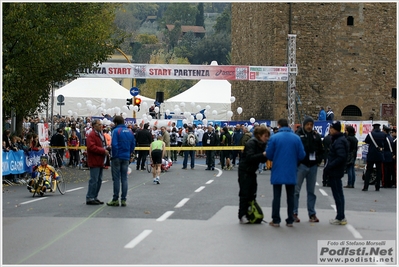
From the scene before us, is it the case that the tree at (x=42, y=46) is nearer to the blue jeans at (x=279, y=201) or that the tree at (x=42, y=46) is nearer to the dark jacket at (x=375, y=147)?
the dark jacket at (x=375, y=147)

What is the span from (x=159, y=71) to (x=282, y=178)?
2610 centimetres

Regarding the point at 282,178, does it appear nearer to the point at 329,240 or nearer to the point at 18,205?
the point at 329,240

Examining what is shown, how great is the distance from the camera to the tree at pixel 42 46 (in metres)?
23.2

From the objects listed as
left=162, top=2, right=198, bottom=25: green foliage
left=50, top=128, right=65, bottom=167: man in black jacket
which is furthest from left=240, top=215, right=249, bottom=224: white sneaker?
left=162, top=2, right=198, bottom=25: green foliage

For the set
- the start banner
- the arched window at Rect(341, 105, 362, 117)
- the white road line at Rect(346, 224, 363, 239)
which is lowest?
the white road line at Rect(346, 224, 363, 239)

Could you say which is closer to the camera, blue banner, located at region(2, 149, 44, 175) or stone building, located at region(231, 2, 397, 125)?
blue banner, located at region(2, 149, 44, 175)

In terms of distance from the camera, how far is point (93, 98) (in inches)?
2050

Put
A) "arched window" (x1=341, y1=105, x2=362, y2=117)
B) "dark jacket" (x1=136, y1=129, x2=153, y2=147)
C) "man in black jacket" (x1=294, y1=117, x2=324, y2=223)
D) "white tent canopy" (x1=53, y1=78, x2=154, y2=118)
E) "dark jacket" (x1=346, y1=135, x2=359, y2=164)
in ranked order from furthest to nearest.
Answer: "white tent canopy" (x1=53, y1=78, x2=154, y2=118)
"arched window" (x1=341, y1=105, x2=362, y2=117)
"dark jacket" (x1=136, y1=129, x2=153, y2=147)
"dark jacket" (x1=346, y1=135, x2=359, y2=164)
"man in black jacket" (x1=294, y1=117, x2=324, y2=223)

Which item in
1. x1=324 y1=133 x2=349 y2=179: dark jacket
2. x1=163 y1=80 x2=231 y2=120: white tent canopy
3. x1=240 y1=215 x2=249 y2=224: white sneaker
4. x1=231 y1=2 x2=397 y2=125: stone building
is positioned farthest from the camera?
x1=163 y1=80 x2=231 y2=120: white tent canopy

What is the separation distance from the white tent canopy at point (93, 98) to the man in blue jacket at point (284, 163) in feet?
121

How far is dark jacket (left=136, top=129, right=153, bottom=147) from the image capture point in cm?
3119

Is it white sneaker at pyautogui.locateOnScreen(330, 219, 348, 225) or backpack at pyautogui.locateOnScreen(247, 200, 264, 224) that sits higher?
backpack at pyautogui.locateOnScreen(247, 200, 264, 224)

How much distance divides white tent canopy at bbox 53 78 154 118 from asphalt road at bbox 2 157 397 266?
31.7m

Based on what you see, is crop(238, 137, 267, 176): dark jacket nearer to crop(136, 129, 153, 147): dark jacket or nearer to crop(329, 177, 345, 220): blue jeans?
crop(329, 177, 345, 220): blue jeans
